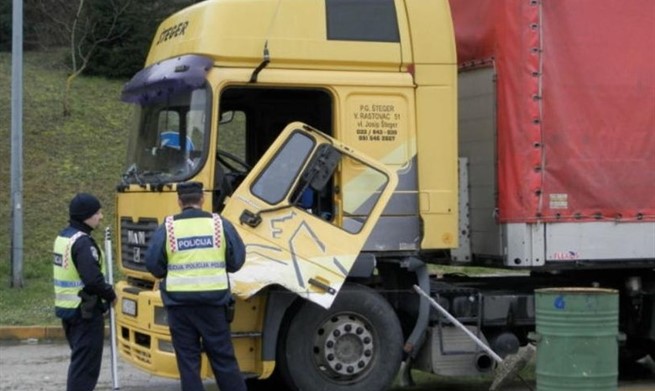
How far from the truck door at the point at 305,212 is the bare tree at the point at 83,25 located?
1808 centimetres

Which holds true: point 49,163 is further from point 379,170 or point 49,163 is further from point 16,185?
point 379,170

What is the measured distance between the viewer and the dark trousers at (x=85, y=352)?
8070mm

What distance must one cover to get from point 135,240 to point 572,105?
143 inches

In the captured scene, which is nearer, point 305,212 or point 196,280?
point 196,280

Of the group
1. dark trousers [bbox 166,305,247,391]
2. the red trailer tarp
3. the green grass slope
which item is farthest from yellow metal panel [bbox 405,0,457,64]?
the green grass slope

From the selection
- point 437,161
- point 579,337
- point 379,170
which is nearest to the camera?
point 579,337

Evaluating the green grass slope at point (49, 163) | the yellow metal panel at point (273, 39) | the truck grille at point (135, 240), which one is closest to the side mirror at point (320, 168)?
the yellow metal panel at point (273, 39)

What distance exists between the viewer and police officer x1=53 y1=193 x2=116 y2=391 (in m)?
7.98

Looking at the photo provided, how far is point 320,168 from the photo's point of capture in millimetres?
8320

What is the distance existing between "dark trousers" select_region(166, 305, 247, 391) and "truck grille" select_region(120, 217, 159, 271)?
3.22ft

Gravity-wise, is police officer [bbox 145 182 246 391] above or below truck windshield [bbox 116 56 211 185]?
below

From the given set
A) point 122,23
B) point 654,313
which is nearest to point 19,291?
point 654,313

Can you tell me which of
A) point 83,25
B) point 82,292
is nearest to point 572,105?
point 82,292

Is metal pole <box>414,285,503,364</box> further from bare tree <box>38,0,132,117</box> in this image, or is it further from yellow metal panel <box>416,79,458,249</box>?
bare tree <box>38,0,132,117</box>
